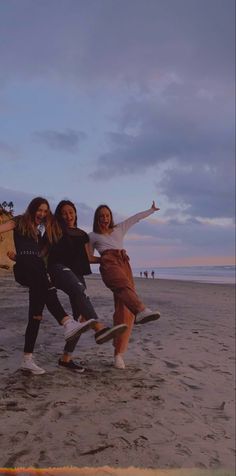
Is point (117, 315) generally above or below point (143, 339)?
above

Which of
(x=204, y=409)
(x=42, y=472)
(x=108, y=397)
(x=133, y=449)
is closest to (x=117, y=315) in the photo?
(x=108, y=397)

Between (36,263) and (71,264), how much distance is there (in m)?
0.55

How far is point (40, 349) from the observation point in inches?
287

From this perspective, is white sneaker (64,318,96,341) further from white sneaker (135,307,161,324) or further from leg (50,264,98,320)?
white sneaker (135,307,161,324)

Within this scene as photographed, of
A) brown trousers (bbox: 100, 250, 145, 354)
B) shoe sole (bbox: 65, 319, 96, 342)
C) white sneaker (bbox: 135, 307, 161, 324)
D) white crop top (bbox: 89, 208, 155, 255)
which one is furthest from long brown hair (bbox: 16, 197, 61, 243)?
white sneaker (bbox: 135, 307, 161, 324)

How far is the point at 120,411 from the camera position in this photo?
5.03 m

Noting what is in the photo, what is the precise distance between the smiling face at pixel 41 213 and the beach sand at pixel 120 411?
2.13 meters

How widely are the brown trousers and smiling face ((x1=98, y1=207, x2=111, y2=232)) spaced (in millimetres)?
398

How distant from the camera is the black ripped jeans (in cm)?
543

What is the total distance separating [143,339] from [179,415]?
3.60 meters

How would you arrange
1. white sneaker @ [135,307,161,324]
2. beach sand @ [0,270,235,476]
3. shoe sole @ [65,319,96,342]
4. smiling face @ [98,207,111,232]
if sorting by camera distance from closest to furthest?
beach sand @ [0,270,235,476] < shoe sole @ [65,319,96,342] < white sneaker @ [135,307,161,324] < smiling face @ [98,207,111,232]

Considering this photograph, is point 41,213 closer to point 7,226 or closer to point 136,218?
point 7,226

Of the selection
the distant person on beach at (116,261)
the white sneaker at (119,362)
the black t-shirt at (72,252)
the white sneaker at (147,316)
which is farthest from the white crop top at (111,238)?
the white sneaker at (119,362)

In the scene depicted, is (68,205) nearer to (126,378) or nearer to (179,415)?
(126,378)
